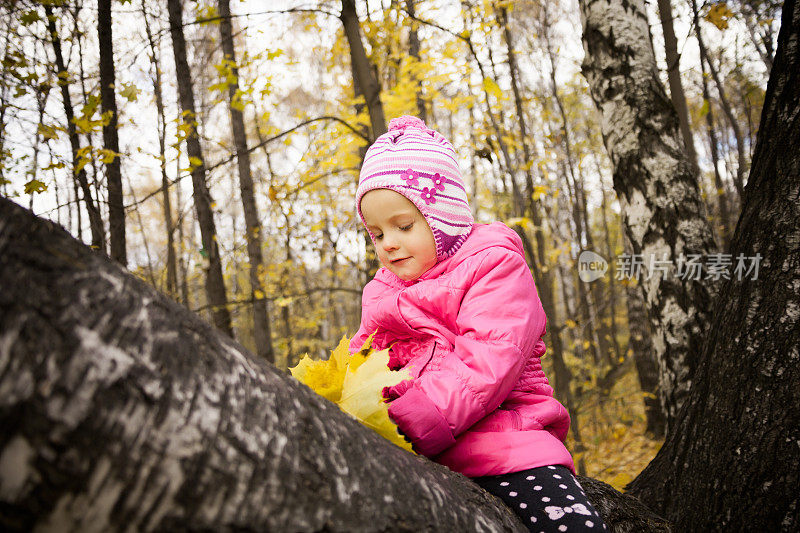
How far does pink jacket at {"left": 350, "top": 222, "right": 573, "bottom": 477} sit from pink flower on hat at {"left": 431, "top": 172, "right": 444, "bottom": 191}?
231 mm

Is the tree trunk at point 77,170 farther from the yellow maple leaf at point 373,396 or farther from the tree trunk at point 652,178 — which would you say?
the tree trunk at point 652,178

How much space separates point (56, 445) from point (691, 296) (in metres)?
2.95

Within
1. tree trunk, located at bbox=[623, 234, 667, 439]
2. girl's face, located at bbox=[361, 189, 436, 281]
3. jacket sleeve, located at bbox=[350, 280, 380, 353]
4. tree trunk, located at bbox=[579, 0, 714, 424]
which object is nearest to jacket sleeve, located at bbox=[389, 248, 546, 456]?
girl's face, located at bbox=[361, 189, 436, 281]

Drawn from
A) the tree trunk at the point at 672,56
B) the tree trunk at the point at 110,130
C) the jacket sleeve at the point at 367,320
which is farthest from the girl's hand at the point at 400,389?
the tree trunk at the point at 672,56

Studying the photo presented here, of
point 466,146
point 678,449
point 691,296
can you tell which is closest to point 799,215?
point 678,449

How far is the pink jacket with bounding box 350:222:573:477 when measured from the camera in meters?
1.37

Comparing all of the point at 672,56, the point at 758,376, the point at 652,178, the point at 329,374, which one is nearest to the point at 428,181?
the point at 329,374

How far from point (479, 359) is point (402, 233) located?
627 millimetres

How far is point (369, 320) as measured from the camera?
2.00 m

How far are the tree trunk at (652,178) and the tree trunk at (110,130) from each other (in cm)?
362

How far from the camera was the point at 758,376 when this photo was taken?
157 centimetres

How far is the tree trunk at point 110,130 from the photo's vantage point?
375cm

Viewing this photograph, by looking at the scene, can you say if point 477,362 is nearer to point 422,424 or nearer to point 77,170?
point 422,424

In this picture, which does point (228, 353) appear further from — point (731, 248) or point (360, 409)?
point (731, 248)
